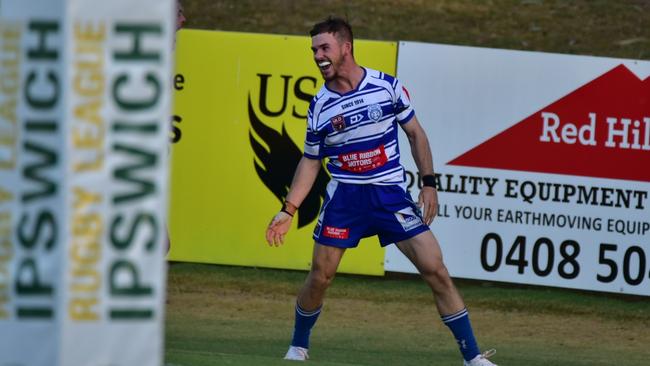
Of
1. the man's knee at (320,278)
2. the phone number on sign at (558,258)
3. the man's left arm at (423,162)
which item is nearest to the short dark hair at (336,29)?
the man's left arm at (423,162)

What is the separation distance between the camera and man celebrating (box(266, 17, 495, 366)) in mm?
8375

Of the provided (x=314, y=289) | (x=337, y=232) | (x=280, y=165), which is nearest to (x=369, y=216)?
(x=337, y=232)

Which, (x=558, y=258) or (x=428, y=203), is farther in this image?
(x=558, y=258)

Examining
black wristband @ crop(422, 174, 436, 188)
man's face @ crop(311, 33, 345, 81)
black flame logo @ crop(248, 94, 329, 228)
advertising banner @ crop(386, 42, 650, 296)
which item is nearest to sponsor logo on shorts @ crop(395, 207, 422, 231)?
black wristband @ crop(422, 174, 436, 188)

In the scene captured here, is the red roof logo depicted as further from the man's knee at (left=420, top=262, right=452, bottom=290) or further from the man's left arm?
the man's knee at (left=420, top=262, right=452, bottom=290)

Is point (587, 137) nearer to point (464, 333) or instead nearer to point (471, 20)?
point (464, 333)

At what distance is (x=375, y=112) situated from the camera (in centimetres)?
841

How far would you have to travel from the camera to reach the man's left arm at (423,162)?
330 inches

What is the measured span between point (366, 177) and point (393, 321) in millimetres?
3455

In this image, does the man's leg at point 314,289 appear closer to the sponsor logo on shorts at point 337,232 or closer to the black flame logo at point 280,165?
the sponsor logo on shorts at point 337,232

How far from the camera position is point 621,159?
1213 centimetres

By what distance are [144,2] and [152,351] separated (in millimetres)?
915

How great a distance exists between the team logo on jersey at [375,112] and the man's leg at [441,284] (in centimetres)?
72

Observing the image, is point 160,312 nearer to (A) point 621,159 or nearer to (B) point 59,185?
(B) point 59,185
